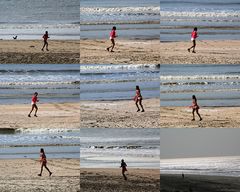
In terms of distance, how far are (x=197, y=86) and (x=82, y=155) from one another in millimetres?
958

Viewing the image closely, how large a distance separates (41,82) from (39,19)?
45cm


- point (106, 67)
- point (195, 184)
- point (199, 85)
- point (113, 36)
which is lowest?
point (195, 184)

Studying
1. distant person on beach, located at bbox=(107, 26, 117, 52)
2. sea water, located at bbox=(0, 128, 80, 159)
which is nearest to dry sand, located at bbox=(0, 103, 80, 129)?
sea water, located at bbox=(0, 128, 80, 159)

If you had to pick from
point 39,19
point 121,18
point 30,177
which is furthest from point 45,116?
point 121,18

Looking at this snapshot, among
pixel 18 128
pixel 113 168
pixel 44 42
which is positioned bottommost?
pixel 113 168

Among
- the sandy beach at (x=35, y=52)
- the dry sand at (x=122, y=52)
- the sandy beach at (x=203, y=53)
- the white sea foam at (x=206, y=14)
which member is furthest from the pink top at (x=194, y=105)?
the sandy beach at (x=35, y=52)

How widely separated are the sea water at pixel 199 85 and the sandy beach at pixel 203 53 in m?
0.04

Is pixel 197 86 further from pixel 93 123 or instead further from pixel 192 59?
pixel 93 123

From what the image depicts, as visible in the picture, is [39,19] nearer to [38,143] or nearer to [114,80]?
[114,80]

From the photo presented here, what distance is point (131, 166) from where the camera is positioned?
11.5 ft

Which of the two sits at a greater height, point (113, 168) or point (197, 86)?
point (197, 86)

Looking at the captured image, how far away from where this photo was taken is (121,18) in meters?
3.53

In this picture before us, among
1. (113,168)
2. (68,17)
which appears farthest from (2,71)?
(113,168)

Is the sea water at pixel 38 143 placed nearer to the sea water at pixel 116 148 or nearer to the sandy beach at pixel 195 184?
the sea water at pixel 116 148
